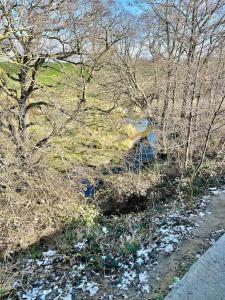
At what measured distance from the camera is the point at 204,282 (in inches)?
161

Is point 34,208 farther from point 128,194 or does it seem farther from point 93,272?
point 128,194

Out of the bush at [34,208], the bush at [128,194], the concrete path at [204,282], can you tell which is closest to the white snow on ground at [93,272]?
the concrete path at [204,282]

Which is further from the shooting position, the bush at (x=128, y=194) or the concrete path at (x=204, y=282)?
the bush at (x=128, y=194)

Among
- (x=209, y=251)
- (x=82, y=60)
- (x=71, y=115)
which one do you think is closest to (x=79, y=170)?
(x=71, y=115)

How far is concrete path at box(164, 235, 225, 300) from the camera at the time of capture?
386 cm

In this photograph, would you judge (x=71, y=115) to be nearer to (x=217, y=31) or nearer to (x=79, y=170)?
(x=79, y=170)

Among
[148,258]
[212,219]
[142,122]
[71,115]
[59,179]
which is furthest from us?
[142,122]

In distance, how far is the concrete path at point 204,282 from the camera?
3863 millimetres

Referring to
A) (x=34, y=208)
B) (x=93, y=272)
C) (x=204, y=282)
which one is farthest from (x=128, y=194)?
(x=204, y=282)

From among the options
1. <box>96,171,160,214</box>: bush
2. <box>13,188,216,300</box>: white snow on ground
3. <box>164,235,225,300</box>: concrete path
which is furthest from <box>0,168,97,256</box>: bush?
<box>164,235,225,300</box>: concrete path

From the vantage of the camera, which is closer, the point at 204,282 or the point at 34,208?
the point at 204,282

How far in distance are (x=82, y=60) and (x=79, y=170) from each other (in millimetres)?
3689

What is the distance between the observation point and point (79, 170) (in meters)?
9.45

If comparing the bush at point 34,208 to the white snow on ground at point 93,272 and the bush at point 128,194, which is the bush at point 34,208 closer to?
the white snow on ground at point 93,272
